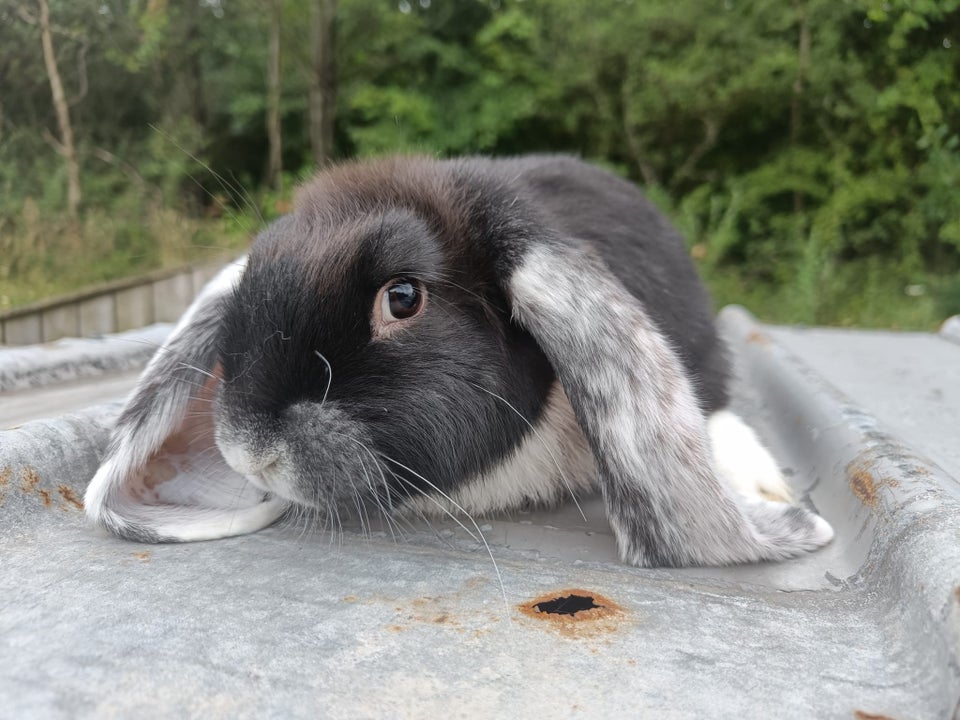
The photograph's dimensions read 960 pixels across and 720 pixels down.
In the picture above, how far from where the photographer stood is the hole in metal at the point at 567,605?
1.26 m

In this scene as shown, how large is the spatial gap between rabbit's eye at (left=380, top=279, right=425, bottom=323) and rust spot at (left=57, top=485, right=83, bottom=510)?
0.83 m

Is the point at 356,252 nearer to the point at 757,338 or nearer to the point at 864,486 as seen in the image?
the point at 864,486

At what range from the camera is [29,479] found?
1.59 metres

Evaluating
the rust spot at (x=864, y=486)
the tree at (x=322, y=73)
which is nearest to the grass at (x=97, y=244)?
the rust spot at (x=864, y=486)

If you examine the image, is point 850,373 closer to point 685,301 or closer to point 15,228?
point 685,301

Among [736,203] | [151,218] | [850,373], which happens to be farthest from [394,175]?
[736,203]

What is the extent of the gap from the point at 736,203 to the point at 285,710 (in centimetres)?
766

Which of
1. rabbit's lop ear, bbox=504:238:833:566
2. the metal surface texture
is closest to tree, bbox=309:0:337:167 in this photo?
rabbit's lop ear, bbox=504:238:833:566

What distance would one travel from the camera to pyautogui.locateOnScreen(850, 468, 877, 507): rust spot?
5.10ft

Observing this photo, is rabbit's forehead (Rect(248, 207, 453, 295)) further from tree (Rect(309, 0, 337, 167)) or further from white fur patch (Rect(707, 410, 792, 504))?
tree (Rect(309, 0, 337, 167))

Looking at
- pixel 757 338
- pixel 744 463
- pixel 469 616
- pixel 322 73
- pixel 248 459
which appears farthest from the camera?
pixel 322 73

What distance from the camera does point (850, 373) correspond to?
3.06 m

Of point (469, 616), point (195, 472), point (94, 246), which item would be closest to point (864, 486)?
point (469, 616)

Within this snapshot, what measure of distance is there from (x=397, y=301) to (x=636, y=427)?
0.55 metres
